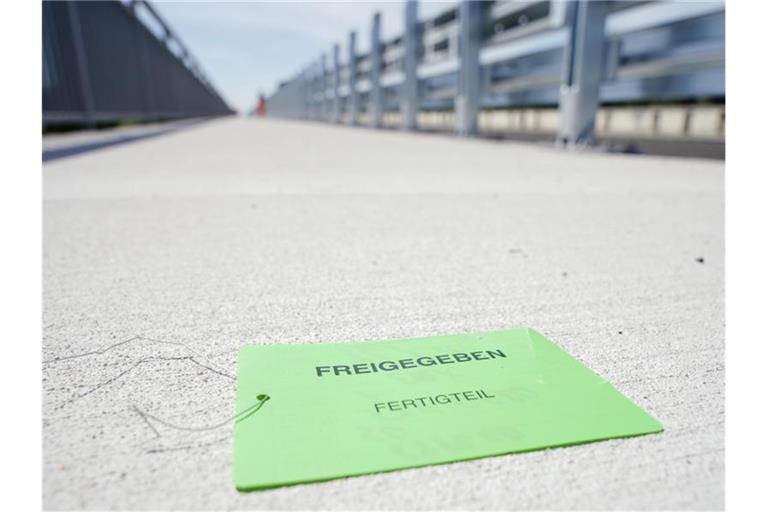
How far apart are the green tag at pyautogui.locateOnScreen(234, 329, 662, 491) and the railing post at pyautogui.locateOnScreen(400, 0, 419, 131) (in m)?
15.8

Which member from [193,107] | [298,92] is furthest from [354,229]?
[298,92]

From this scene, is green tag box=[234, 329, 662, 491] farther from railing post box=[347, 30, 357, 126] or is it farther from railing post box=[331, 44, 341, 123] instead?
railing post box=[331, 44, 341, 123]

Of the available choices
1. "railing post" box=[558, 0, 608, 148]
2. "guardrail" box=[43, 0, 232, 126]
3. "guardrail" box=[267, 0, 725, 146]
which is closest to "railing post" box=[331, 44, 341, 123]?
"guardrail" box=[267, 0, 725, 146]

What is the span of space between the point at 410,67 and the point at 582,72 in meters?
9.56

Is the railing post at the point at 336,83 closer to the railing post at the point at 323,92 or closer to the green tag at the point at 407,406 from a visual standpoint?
the railing post at the point at 323,92

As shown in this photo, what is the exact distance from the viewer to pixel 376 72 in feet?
65.8

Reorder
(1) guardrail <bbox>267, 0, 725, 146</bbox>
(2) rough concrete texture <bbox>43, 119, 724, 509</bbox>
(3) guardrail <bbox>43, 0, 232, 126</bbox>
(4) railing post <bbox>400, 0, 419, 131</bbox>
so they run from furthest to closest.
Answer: (4) railing post <bbox>400, 0, 419, 131</bbox>
(3) guardrail <bbox>43, 0, 232, 126</bbox>
(1) guardrail <bbox>267, 0, 725, 146</bbox>
(2) rough concrete texture <bbox>43, 119, 724, 509</bbox>

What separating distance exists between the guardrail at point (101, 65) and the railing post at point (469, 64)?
817cm

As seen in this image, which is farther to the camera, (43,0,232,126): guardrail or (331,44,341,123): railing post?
(331,44,341,123): railing post

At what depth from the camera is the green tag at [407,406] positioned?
0.76m

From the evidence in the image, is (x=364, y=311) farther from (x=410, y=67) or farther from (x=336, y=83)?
(x=336, y=83)

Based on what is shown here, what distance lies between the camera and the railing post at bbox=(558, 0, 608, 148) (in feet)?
22.9

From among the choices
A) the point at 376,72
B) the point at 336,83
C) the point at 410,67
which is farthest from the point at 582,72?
the point at 336,83

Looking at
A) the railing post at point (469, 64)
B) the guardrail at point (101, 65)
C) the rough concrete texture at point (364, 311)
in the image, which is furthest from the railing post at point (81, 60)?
the railing post at point (469, 64)
